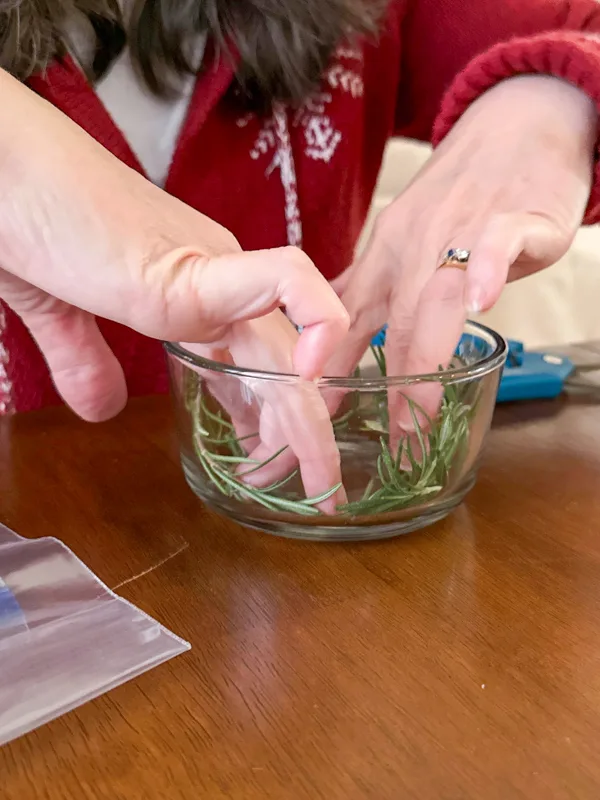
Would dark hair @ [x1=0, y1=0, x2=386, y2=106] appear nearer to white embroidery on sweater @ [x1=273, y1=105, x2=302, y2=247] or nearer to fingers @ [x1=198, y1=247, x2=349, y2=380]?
white embroidery on sweater @ [x1=273, y1=105, x2=302, y2=247]

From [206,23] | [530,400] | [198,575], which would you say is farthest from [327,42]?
[198,575]

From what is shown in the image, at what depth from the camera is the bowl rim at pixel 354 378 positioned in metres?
0.32

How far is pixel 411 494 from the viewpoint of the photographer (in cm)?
36

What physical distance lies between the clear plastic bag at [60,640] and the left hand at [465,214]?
0.51ft

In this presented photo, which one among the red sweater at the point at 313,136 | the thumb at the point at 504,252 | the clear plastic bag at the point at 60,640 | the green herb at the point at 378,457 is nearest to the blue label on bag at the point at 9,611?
the clear plastic bag at the point at 60,640

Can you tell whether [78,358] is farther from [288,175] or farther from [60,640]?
[288,175]

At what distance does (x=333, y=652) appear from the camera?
0.27 metres

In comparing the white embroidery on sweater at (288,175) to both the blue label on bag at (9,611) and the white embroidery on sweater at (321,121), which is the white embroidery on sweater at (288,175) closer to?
the white embroidery on sweater at (321,121)

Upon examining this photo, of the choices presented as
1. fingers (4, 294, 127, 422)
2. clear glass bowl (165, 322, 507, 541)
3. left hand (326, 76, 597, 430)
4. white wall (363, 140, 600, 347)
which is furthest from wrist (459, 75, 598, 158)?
white wall (363, 140, 600, 347)

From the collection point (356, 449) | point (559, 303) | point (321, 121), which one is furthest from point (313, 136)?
point (559, 303)

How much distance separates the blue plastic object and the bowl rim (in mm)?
170

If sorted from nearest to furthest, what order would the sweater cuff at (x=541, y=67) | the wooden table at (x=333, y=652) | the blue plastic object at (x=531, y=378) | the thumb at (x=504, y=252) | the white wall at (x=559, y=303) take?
1. the wooden table at (x=333, y=652)
2. the thumb at (x=504, y=252)
3. the sweater cuff at (x=541, y=67)
4. the blue plastic object at (x=531, y=378)
5. the white wall at (x=559, y=303)

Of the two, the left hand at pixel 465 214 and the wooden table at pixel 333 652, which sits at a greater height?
the left hand at pixel 465 214

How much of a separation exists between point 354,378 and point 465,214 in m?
0.15
